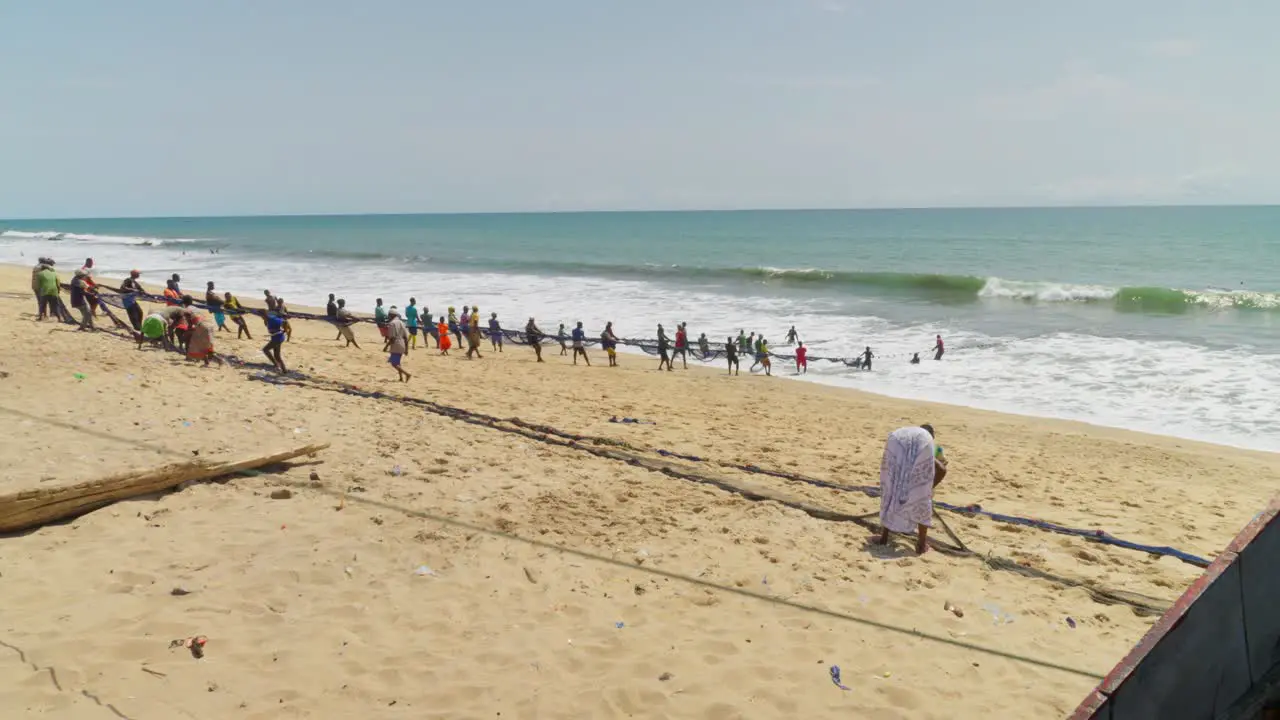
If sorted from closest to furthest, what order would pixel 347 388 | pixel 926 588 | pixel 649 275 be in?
pixel 926 588 < pixel 347 388 < pixel 649 275

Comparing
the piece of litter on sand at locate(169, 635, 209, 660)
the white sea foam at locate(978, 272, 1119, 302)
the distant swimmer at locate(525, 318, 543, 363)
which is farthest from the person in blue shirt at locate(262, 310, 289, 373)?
the white sea foam at locate(978, 272, 1119, 302)

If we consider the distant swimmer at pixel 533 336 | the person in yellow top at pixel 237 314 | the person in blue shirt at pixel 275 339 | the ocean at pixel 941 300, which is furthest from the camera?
the distant swimmer at pixel 533 336

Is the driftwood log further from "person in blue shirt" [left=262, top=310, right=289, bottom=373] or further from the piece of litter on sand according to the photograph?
"person in blue shirt" [left=262, top=310, right=289, bottom=373]

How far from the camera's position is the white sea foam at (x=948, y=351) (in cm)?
1570

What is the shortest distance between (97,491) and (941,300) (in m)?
37.0

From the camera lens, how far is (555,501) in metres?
7.53

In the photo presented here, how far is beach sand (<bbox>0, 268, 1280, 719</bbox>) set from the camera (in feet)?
14.7

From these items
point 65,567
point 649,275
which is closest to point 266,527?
point 65,567

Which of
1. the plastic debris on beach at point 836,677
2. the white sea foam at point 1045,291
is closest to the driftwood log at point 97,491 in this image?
the plastic debris on beach at point 836,677

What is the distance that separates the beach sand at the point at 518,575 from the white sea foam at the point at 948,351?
5433mm

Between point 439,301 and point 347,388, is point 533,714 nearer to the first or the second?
point 347,388

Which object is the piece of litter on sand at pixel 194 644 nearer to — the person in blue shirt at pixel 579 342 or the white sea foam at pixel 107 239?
the person in blue shirt at pixel 579 342

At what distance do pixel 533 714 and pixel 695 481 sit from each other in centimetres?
444

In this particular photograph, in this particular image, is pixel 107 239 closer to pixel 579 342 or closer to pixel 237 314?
pixel 237 314
